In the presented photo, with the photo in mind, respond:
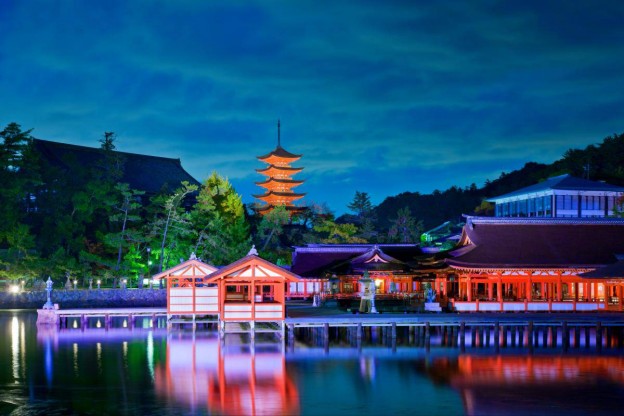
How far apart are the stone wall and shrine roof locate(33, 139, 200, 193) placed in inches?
574

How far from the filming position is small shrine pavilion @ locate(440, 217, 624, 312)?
39.7 m

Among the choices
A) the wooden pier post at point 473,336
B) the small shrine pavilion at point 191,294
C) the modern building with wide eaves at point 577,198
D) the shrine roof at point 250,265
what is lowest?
the wooden pier post at point 473,336

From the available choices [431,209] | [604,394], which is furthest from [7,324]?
[431,209]

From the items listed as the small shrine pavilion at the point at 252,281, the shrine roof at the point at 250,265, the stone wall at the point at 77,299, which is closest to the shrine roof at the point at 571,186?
the stone wall at the point at 77,299

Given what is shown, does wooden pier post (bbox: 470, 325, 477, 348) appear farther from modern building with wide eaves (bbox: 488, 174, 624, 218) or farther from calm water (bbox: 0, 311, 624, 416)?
modern building with wide eaves (bbox: 488, 174, 624, 218)

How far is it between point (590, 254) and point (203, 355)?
20.8 m

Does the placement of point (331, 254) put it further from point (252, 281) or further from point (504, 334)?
point (252, 281)

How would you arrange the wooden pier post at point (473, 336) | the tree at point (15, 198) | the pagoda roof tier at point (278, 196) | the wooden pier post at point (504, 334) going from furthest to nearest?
the pagoda roof tier at point (278, 196) < the tree at point (15, 198) < the wooden pier post at point (473, 336) < the wooden pier post at point (504, 334)

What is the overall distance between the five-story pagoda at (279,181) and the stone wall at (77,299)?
31967 millimetres

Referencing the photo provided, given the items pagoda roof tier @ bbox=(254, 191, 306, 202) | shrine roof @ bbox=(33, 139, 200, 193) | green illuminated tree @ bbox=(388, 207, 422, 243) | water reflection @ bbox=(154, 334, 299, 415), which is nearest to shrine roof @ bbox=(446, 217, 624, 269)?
water reflection @ bbox=(154, 334, 299, 415)

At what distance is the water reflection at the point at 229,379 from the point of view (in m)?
22.5

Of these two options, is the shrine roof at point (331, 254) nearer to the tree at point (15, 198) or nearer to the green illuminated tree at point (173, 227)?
the green illuminated tree at point (173, 227)

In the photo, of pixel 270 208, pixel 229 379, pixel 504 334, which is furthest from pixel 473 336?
pixel 270 208

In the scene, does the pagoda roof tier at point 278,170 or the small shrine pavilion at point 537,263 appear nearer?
the small shrine pavilion at point 537,263
